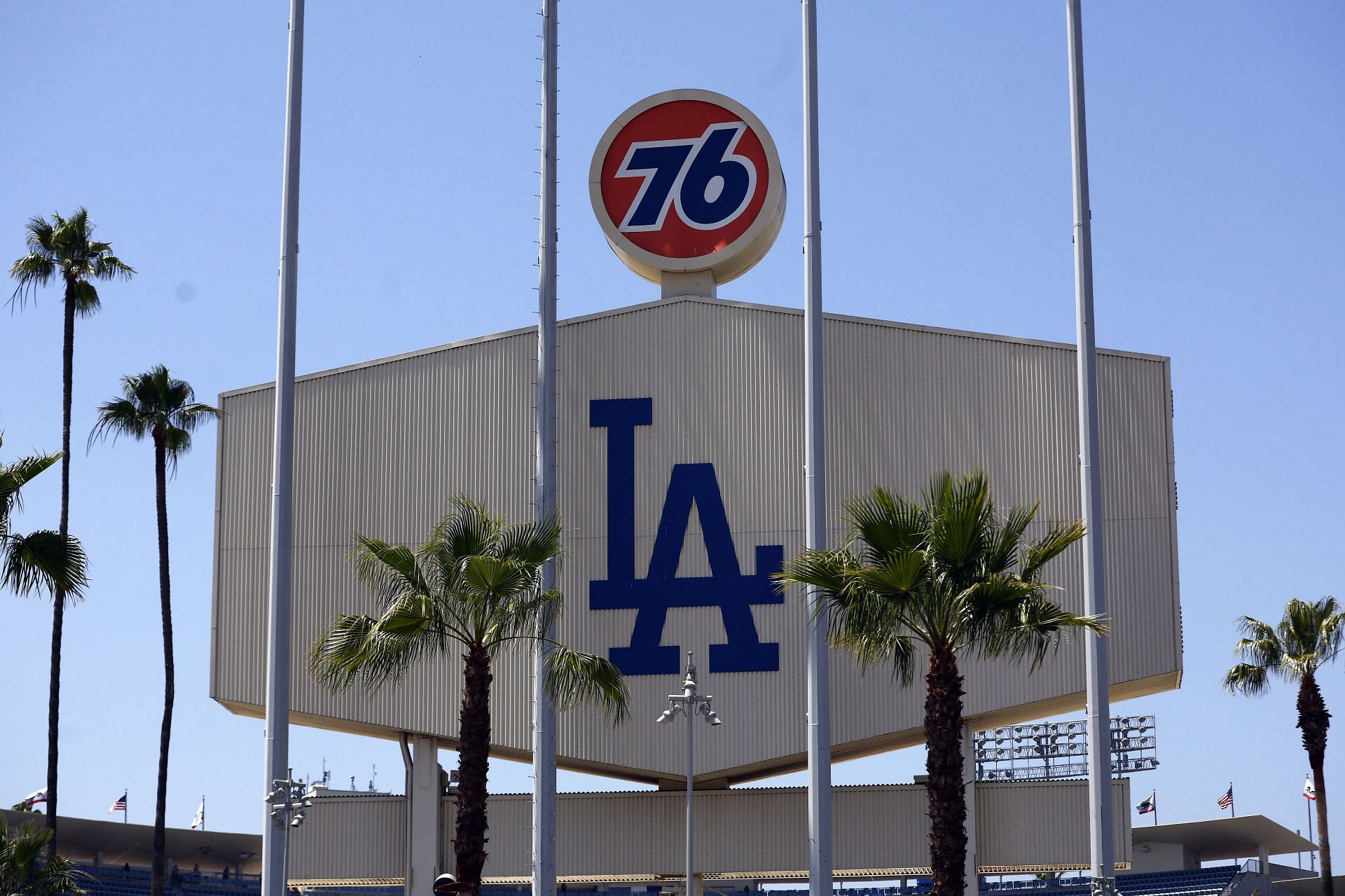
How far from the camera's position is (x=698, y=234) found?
3984 cm

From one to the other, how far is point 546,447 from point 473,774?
830 cm

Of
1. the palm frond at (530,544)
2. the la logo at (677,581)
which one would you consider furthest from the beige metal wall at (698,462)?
the palm frond at (530,544)

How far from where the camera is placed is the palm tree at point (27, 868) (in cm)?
3619

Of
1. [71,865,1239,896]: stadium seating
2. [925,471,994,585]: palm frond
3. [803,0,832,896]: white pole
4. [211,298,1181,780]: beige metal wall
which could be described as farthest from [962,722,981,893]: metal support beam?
[71,865,1239,896]: stadium seating

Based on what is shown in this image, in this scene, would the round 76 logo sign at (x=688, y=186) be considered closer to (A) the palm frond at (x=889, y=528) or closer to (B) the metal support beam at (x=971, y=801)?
(B) the metal support beam at (x=971, y=801)

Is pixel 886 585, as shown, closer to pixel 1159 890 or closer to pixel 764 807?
pixel 764 807

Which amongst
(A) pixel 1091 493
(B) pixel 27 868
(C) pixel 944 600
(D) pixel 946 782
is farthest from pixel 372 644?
(B) pixel 27 868

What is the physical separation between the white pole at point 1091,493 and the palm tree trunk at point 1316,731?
25.2 meters

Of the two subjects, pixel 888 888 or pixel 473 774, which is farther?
pixel 888 888

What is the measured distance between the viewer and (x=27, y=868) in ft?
121

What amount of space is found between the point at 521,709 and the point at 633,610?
3194mm

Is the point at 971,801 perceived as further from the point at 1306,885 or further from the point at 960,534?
the point at 1306,885

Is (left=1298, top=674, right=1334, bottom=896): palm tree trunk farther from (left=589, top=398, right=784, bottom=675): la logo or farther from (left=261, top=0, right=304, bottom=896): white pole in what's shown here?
(left=261, top=0, right=304, bottom=896): white pole

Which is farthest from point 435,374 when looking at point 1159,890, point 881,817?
point 1159,890
